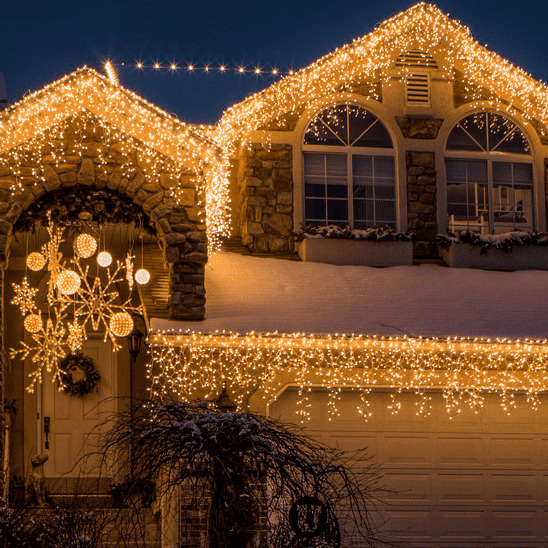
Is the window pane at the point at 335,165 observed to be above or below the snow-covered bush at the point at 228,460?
above

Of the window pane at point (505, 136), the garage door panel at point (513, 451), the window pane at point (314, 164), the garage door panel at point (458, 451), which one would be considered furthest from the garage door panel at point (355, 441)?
the window pane at point (505, 136)

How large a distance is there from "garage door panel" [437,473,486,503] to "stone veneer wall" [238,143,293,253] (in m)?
3.91

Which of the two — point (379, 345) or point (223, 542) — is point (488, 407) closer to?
point (379, 345)

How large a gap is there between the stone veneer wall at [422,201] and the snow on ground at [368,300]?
55 cm

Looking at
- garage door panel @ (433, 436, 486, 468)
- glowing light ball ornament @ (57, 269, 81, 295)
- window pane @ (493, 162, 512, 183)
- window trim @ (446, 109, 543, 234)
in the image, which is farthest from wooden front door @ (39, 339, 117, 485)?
window pane @ (493, 162, 512, 183)

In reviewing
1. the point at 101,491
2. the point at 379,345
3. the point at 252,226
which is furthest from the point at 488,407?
the point at 101,491

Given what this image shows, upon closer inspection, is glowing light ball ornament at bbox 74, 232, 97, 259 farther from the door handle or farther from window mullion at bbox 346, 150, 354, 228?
window mullion at bbox 346, 150, 354, 228

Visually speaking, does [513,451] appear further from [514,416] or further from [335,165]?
[335,165]

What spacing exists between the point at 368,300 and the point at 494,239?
2841 millimetres

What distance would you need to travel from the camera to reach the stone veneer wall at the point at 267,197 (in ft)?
45.9

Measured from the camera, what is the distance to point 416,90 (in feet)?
48.5

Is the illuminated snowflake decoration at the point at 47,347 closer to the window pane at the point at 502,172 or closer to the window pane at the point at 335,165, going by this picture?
the window pane at the point at 335,165

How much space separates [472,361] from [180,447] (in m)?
5.79

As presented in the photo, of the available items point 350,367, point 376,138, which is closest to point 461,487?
point 350,367
